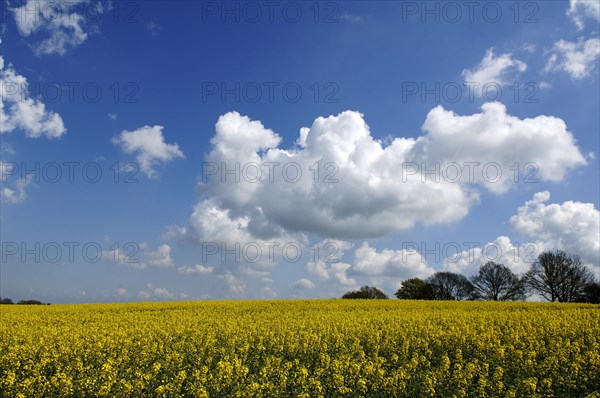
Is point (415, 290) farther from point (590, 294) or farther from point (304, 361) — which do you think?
point (304, 361)

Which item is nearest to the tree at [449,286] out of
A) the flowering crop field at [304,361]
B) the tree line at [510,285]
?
the tree line at [510,285]

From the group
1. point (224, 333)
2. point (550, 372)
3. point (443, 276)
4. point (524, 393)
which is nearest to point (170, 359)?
point (224, 333)

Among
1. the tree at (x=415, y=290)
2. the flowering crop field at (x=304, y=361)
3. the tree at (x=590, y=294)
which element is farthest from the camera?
the tree at (x=415, y=290)

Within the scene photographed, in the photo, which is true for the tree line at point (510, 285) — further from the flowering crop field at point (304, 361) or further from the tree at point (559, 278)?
the flowering crop field at point (304, 361)

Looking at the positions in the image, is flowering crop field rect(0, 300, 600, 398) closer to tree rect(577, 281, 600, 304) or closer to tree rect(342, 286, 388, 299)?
tree rect(577, 281, 600, 304)

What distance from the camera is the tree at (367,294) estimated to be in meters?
89.5

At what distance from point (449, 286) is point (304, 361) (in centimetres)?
8476

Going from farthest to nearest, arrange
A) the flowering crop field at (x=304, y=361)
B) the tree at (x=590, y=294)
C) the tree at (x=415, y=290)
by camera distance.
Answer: the tree at (x=415, y=290), the tree at (x=590, y=294), the flowering crop field at (x=304, y=361)

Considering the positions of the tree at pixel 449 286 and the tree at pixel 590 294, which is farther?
the tree at pixel 449 286

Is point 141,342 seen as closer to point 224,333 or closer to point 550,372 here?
point 224,333

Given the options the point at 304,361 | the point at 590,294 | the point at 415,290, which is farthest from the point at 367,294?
the point at 304,361

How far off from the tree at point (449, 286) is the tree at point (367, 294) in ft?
35.9

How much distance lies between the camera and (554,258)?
7075 cm

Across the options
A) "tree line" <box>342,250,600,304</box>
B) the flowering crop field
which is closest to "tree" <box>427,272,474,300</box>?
"tree line" <box>342,250,600,304</box>
